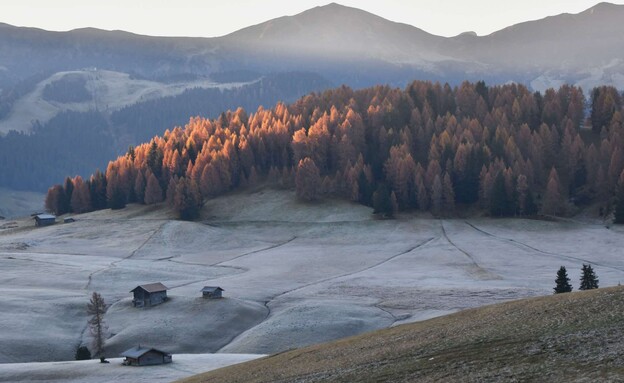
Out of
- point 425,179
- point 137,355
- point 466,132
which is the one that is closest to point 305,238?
point 425,179

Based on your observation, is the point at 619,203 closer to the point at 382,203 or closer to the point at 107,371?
the point at 382,203

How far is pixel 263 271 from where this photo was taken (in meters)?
130

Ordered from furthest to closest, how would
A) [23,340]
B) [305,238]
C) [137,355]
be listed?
[305,238] → [23,340] → [137,355]

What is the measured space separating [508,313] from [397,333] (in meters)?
8.28

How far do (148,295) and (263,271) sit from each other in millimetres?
27783

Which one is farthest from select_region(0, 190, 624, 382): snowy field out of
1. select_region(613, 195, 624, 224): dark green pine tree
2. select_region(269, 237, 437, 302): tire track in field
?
select_region(613, 195, 624, 224): dark green pine tree

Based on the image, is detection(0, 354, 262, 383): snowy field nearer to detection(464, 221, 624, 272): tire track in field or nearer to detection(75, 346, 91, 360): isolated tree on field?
detection(75, 346, 91, 360): isolated tree on field

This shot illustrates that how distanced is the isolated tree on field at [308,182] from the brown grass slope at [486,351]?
117 metres

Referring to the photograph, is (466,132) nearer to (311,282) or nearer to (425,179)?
(425,179)

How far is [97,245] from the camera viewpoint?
159m

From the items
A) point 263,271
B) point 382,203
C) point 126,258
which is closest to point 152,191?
point 126,258

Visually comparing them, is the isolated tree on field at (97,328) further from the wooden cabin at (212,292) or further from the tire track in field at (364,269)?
the tire track in field at (364,269)

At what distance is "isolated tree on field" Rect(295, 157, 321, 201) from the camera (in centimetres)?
18112

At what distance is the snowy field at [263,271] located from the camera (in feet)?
305
